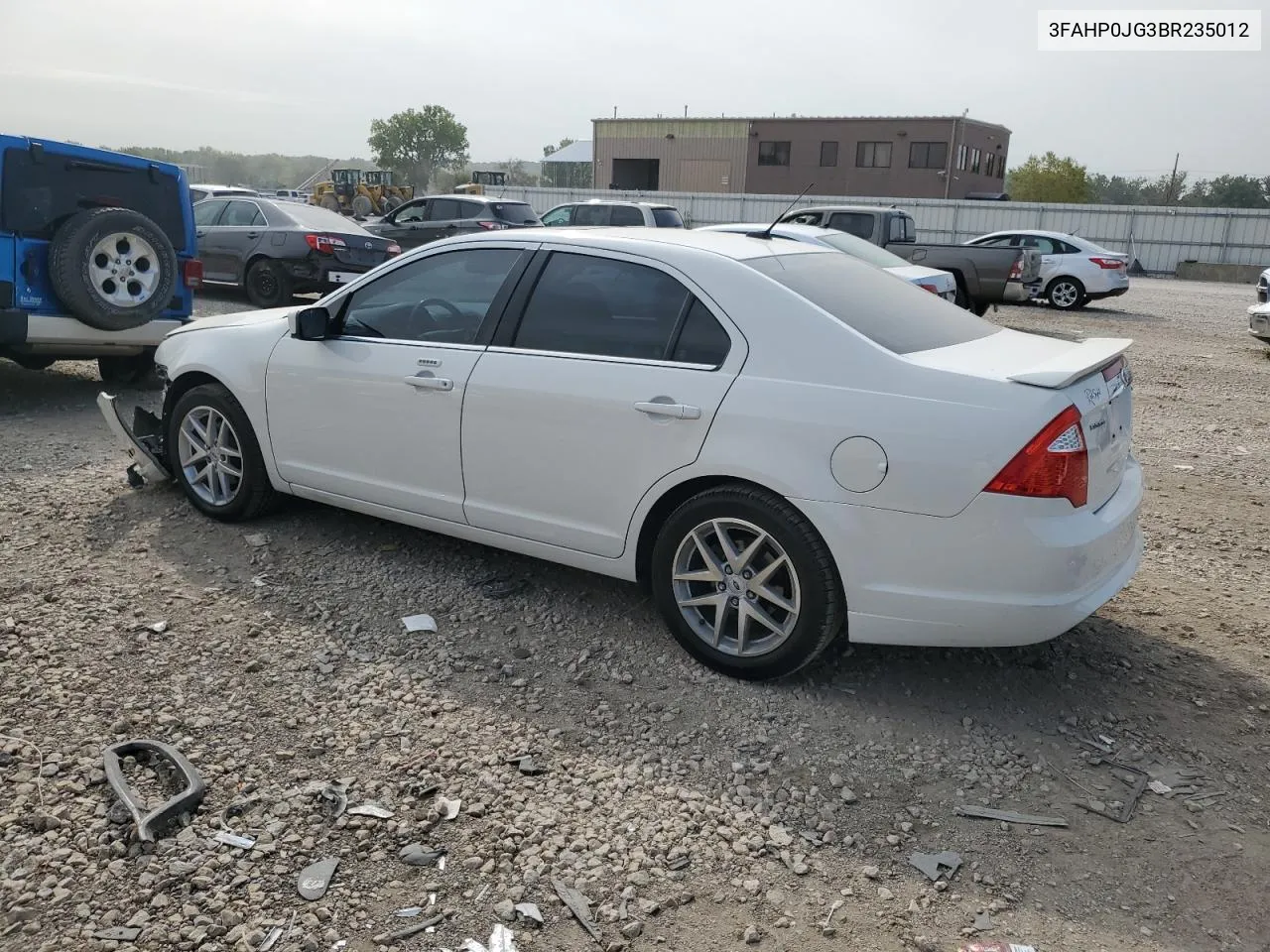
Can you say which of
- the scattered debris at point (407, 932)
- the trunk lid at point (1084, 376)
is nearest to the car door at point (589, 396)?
the trunk lid at point (1084, 376)

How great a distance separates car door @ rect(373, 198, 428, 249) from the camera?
1884 centimetres

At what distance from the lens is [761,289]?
150 inches

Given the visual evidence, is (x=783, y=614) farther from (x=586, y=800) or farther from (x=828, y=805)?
(x=586, y=800)

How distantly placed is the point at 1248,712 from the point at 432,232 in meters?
16.8

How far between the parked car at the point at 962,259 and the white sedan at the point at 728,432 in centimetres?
A: 1105

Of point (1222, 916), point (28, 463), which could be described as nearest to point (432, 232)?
point (28, 463)

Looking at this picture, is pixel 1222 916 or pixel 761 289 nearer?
pixel 1222 916

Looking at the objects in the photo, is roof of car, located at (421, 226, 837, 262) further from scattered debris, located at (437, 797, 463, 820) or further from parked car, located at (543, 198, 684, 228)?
parked car, located at (543, 198, 684, 228)

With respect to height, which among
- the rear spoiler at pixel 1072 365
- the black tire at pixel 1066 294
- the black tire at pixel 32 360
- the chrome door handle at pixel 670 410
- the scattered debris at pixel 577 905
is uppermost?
the rear spoiler at pixel 1072 365

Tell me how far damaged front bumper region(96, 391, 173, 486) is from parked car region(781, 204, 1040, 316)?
35.3 ft

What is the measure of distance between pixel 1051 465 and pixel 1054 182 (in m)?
69.6

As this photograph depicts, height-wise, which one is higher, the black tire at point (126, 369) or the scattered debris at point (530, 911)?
the black tire at point (126, 369)

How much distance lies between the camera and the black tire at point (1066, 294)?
19250 mm

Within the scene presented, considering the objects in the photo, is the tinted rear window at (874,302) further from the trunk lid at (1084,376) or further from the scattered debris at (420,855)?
the scattered debris at (420,855)
